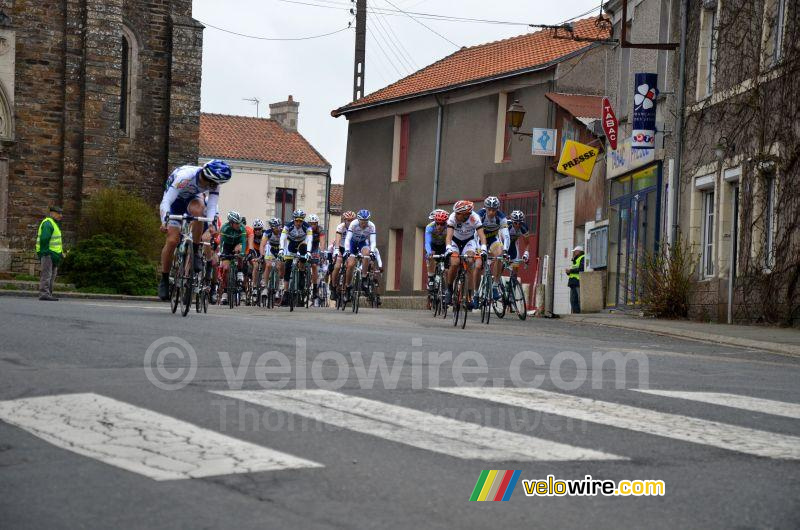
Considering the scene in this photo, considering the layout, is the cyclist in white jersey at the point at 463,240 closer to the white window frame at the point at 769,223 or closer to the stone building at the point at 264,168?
the white window frame at the point at 769,223

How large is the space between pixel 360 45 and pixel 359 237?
105 ft

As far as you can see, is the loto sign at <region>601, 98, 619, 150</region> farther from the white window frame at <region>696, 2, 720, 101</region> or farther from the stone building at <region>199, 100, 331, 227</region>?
the stone building at <region>199, 100, 331, 227</region>

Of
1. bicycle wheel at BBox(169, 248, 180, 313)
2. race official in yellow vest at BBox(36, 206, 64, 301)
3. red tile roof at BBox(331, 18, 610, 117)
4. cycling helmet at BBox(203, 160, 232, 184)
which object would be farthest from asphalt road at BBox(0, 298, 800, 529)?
red tile roof at BBox(331, 18, 610, 117)

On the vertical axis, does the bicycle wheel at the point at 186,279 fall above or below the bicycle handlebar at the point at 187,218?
below

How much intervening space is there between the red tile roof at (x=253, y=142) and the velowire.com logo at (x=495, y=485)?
2652 inches

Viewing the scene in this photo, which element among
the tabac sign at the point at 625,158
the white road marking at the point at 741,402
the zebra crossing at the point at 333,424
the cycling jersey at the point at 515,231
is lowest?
the zebra crossing at the point at 333,424

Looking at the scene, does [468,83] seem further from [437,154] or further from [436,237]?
[436,237]

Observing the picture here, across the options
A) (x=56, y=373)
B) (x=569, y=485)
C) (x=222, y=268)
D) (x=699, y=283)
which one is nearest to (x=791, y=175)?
(x=699, y=283)

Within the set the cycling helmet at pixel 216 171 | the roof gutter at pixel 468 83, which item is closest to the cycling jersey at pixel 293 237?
the cycling helmet at pixel 216 171

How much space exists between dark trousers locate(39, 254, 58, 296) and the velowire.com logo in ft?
66.8

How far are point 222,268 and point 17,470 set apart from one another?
2348cm

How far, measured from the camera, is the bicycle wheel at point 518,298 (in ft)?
78.4

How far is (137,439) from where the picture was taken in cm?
578

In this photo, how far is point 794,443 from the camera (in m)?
6.46
